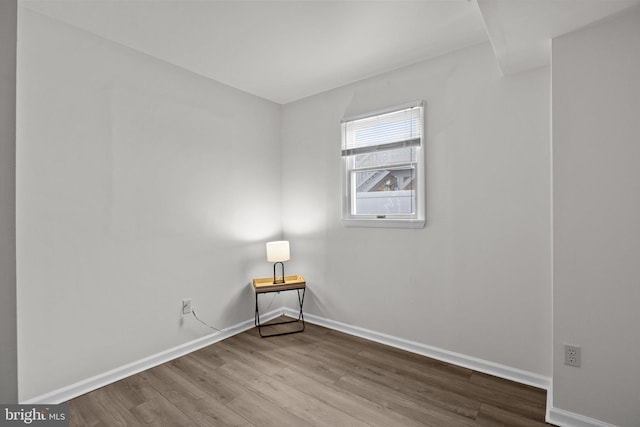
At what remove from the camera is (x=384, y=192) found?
2.97 meters

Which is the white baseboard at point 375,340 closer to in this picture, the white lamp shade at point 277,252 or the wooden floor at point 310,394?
the wooden floor at point 310,394

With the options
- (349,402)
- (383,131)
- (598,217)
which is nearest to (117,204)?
(349,402)

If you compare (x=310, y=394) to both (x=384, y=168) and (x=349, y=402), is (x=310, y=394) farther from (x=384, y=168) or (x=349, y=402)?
(x=384, y=168)

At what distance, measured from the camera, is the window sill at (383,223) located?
271 cm

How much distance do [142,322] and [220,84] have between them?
2332mm

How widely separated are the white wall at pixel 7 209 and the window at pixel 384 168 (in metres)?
2.62

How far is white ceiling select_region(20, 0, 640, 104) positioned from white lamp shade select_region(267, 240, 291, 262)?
68.8 inches

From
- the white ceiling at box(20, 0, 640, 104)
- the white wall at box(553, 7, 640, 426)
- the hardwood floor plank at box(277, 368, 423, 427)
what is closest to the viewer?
the white wall at box(553, 7, 640, 426)

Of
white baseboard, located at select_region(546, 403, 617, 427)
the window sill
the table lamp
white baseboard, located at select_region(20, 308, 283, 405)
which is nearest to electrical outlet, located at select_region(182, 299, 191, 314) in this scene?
white baseboard, located at select_region(20, 308, 283, 405)

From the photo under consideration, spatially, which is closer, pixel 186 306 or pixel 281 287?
pixel 186 306

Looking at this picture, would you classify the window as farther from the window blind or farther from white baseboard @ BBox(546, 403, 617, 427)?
white baseboard @ BBox(546, 403, 617, 427)

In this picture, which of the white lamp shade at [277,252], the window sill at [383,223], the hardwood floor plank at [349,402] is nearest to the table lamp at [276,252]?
the white lamp shade at [277,252]

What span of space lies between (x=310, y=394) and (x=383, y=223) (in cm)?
157

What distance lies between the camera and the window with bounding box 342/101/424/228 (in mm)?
2742
